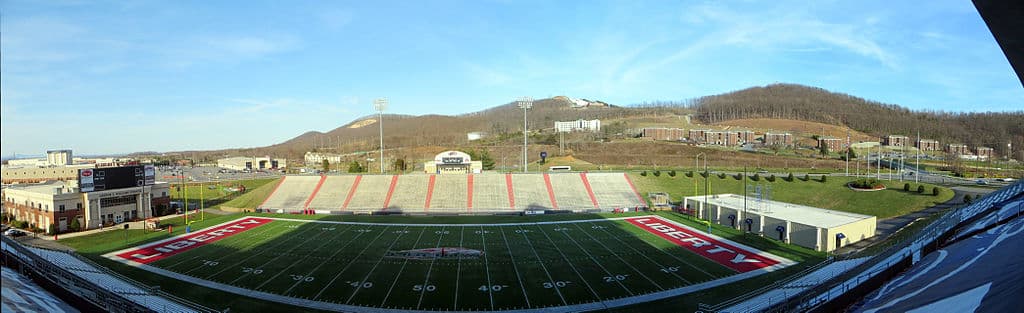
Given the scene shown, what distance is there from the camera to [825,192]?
45.7 meters

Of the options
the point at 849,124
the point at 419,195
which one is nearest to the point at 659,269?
the point at 419,195

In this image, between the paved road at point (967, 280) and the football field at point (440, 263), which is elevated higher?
the paved road at point (967, 280)

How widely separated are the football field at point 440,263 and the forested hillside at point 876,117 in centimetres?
9290

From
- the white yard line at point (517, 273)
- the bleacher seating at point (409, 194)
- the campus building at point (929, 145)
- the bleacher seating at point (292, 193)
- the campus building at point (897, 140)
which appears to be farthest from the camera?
the campus building at point (897, 140)

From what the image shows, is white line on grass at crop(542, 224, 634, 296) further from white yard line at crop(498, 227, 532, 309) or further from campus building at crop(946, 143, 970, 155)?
campus building at crop(946, 143, 970, 155)

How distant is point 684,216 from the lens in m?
39.9

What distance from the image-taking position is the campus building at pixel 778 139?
103m

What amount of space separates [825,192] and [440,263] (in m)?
39.9

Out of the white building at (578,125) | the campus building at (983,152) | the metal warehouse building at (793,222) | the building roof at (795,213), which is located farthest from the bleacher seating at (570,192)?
the white building at (578,125)

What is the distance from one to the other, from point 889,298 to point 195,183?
83286 mm

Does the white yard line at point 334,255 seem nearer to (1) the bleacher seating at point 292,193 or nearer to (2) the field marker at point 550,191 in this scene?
(1) the bleacher seating at point 292,193

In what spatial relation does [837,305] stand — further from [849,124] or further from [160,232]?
[849,124]

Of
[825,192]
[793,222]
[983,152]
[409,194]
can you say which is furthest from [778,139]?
[409,194]

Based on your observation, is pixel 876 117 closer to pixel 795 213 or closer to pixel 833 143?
pixel 833 143
